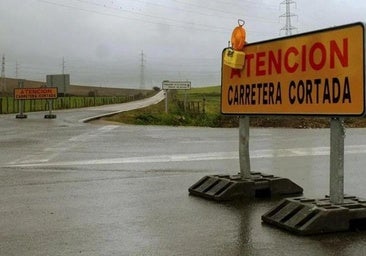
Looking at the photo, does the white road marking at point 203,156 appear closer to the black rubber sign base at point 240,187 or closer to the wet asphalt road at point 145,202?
the wet asphalt road at point 145,202

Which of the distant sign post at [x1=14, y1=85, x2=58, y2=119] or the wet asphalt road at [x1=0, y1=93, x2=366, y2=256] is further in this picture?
the distant sign post at [x1=14, y1=85, x2=58, y2=119]

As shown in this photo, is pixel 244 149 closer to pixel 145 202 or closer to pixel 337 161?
pixel 145 202

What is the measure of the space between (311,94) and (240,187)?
5.77 feet

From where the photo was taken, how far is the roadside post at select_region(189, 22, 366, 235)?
5.47 metres

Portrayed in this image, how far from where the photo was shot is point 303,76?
6.21m

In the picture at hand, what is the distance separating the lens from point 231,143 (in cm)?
1527

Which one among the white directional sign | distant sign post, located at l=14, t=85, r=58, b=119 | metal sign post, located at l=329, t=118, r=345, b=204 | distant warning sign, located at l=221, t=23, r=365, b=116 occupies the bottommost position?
metal sign post, located at l=329, t=118, r=345, b=204

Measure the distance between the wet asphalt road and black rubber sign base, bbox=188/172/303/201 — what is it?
0.16 m

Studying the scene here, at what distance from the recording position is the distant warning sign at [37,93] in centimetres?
3085

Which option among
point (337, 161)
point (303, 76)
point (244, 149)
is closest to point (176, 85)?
point (244, 149)

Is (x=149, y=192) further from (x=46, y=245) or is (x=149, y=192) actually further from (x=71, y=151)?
(x=71, y=151)

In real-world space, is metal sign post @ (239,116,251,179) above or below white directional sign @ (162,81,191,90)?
below

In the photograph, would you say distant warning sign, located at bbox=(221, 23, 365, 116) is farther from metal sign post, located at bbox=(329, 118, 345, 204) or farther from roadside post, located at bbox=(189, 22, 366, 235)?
metal sign post, located at bbox=(329, 118, 345, 204)

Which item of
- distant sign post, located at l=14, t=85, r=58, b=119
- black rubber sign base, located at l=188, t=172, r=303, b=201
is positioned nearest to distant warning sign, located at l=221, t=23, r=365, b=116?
black rubber sign base, located at l=188, t=172, r=303, b=201
